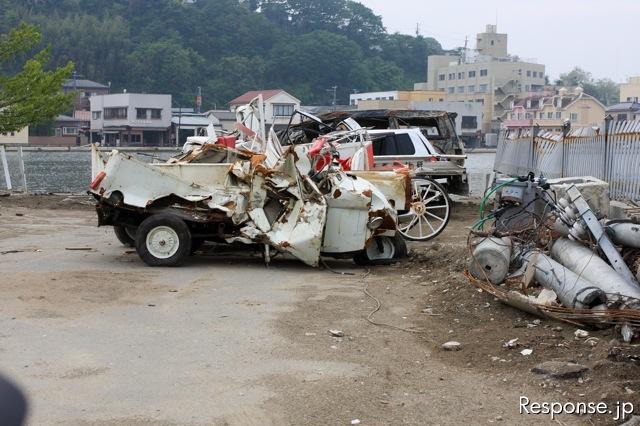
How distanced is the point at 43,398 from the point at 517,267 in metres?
5.38

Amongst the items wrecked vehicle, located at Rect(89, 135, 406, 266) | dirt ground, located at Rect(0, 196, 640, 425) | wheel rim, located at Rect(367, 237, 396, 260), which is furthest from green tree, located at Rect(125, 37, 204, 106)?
dirt ground, located at Rect(0, 196, 640, 425)

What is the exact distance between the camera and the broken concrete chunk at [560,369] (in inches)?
250

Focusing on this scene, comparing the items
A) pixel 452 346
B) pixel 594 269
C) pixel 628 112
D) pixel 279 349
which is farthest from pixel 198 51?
pixel 452 346

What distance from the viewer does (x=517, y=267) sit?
946 centimetres

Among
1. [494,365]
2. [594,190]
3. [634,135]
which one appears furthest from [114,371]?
[634,135]

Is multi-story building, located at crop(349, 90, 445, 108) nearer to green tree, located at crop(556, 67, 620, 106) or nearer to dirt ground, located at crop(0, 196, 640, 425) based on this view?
green tree, located at crop(556, 67, 620, 106)

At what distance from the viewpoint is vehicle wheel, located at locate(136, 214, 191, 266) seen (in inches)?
468

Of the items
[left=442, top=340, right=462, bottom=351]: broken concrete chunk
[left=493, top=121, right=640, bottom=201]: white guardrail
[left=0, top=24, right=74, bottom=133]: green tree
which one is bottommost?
[left=442, top=340, right=462, bottom=351]: broken concrete chunk

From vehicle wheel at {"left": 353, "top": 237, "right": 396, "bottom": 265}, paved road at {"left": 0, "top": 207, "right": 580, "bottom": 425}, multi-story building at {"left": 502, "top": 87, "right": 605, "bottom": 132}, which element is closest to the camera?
paved road at {"left": 0, "top": 207, "right": 580, "bottom": 425}

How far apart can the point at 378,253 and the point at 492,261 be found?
3682mm

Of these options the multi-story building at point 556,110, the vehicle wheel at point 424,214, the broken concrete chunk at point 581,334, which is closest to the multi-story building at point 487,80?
the multi-story building at point 556,110

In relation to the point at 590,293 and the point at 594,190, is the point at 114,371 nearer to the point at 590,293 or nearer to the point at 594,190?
the point at 590,293

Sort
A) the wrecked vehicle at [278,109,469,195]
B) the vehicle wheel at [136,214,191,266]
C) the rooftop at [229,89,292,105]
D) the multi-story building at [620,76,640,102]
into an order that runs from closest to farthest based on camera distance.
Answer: the vehicle wheel at [136,214,191,266], the wrecked vehicle at [278,109,469,195], the rooftop at [229,89,292,105], the multi-story building at [620,76,640,102]

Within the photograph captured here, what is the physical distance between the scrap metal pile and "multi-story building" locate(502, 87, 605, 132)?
204 feet
